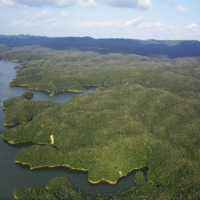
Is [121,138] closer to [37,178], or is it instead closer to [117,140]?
[117,140]

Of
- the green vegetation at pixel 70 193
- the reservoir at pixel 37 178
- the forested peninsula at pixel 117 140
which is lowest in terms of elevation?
the reservoir at pixel 37 178

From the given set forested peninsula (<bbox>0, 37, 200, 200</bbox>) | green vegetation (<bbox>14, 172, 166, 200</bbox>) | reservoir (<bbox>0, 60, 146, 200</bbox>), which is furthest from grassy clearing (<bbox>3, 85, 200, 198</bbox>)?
green vegetation (<bbox>14, 172, 166, 200</bbox>)

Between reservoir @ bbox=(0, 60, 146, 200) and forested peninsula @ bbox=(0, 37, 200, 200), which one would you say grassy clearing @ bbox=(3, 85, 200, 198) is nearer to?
forested peninsula @ bbox=(0, 37, 200, 200)

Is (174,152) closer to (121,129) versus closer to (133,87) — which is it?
(121,129)

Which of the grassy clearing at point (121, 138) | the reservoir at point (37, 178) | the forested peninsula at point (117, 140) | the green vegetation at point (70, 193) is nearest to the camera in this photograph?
the green vegetation at point (70, 193)

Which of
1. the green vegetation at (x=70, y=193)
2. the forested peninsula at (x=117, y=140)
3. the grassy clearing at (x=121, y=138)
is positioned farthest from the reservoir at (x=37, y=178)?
the green vegetation at (x=70, y=193)

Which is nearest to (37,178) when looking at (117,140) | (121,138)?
(117,140)

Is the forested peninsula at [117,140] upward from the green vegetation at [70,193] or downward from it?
upward

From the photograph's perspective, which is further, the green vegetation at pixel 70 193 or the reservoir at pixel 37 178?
the reservoir at pixel 37 178

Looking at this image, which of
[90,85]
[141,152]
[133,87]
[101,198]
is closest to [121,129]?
[141,152]

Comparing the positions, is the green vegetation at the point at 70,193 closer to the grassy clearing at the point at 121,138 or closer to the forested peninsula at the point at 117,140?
the forested peninsula at the point at 117,140

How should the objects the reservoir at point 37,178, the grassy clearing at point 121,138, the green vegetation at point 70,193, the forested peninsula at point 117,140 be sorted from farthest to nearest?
1. the grassy clearing at point 121,138
2. the reservoir at point 37,178
3. the forested peninsula at point 117,140
4. the green vegetation at point 70,193
